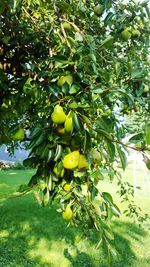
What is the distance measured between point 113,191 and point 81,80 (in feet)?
31.1

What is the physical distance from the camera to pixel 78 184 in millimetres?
1281

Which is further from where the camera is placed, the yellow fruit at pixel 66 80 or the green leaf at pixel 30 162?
the green leaf at pixel 30 162

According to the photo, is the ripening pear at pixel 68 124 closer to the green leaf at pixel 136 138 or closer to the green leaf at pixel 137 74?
the green leaf at pixel 136 138

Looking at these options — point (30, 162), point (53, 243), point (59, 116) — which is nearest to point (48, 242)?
point (53, 243)

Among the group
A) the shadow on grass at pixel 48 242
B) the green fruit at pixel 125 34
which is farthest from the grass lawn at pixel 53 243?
the green fruit at pixel 125 34

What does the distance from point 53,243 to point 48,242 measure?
0.08 meters

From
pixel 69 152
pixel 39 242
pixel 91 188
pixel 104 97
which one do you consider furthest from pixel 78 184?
pixel 39 242

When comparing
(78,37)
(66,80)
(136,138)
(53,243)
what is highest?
(78,37)

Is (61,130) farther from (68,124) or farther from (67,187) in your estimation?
(67,187)

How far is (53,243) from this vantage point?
5.09m

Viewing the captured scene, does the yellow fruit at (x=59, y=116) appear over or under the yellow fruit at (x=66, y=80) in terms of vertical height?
under

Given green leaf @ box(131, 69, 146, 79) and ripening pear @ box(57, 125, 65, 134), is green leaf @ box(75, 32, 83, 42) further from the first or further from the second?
ripening pear @ box(57, 125, 65, 134)

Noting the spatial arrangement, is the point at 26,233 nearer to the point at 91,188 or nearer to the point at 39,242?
the point at 39,242

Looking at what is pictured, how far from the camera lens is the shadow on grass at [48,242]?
4.42m
